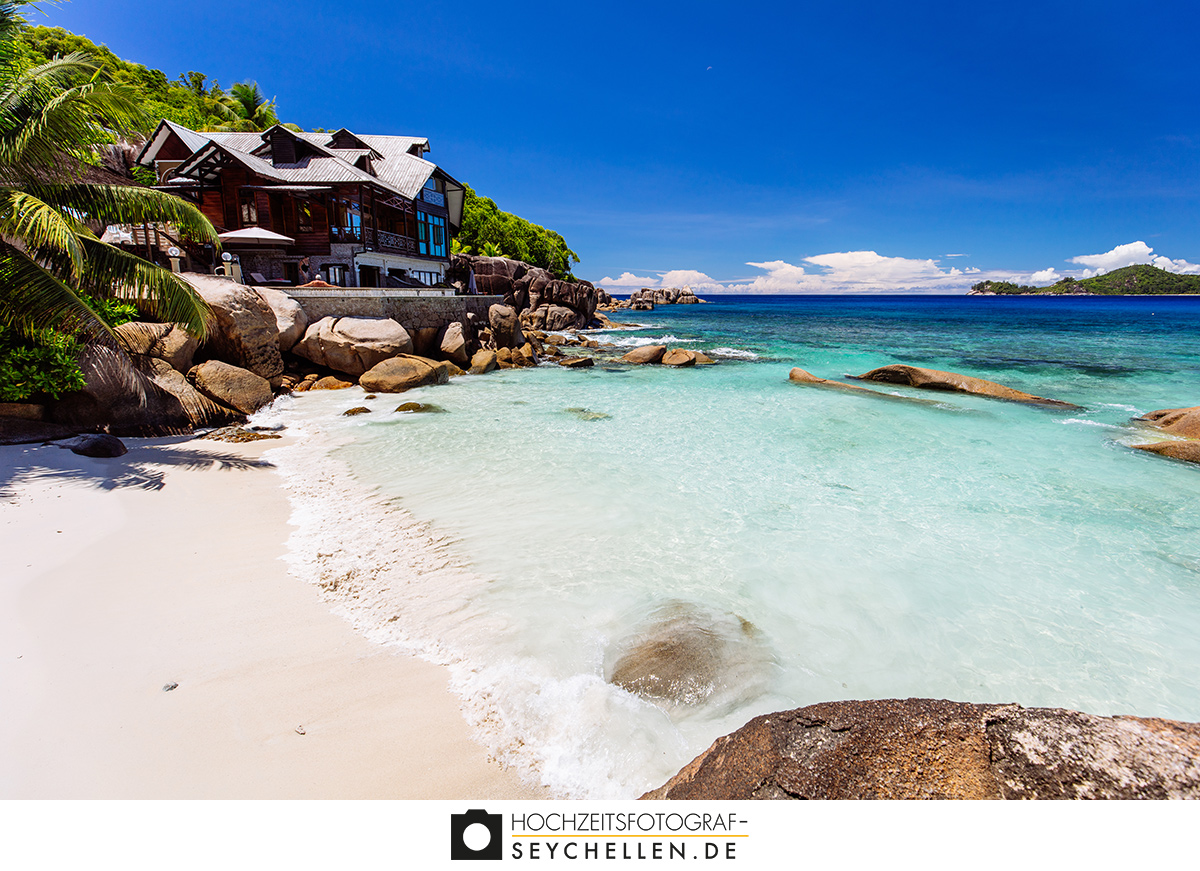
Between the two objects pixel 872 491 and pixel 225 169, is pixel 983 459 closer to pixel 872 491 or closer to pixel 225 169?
pixel 872 491

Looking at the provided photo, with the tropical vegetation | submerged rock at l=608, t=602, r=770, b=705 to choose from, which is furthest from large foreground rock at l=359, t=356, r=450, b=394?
submerged rock at l=608, t=602, r=770, b=705

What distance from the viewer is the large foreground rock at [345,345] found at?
1655 centimetres

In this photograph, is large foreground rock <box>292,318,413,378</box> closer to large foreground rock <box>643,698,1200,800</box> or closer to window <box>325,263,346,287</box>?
window <box>325,263,346,287</box>

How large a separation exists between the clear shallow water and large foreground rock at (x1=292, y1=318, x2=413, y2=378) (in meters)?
3.59

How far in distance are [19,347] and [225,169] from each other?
20263 millimetres

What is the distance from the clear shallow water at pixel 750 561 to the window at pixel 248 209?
17047 millimetres

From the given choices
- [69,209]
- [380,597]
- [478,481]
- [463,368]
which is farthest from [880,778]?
[463,368]

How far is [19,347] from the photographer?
335 inches

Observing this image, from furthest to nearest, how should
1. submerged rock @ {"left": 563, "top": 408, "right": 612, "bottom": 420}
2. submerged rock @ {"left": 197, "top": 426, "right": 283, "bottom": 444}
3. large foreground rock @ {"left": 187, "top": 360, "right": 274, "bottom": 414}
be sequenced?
submerged rock @ {"left": 563, "top": 408, "right": 612, "bottom": 420} < large foreground rock @ {"left": 187, "top": 360, "right": 274, "bottom": 414} < submerged rock @ {"left": 197, "top": 426, "right": 283, "bottom": 444}

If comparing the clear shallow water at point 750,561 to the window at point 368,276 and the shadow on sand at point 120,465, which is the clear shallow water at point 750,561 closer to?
the shadow on sand at point 120,465

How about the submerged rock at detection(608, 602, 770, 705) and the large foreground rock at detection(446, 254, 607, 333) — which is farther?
the large foreground rock at detection(446, 254, 607, 333)

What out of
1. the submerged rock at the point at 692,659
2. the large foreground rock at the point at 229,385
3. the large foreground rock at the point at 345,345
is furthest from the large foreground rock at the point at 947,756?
the large foreground rock at the point at 345,345
